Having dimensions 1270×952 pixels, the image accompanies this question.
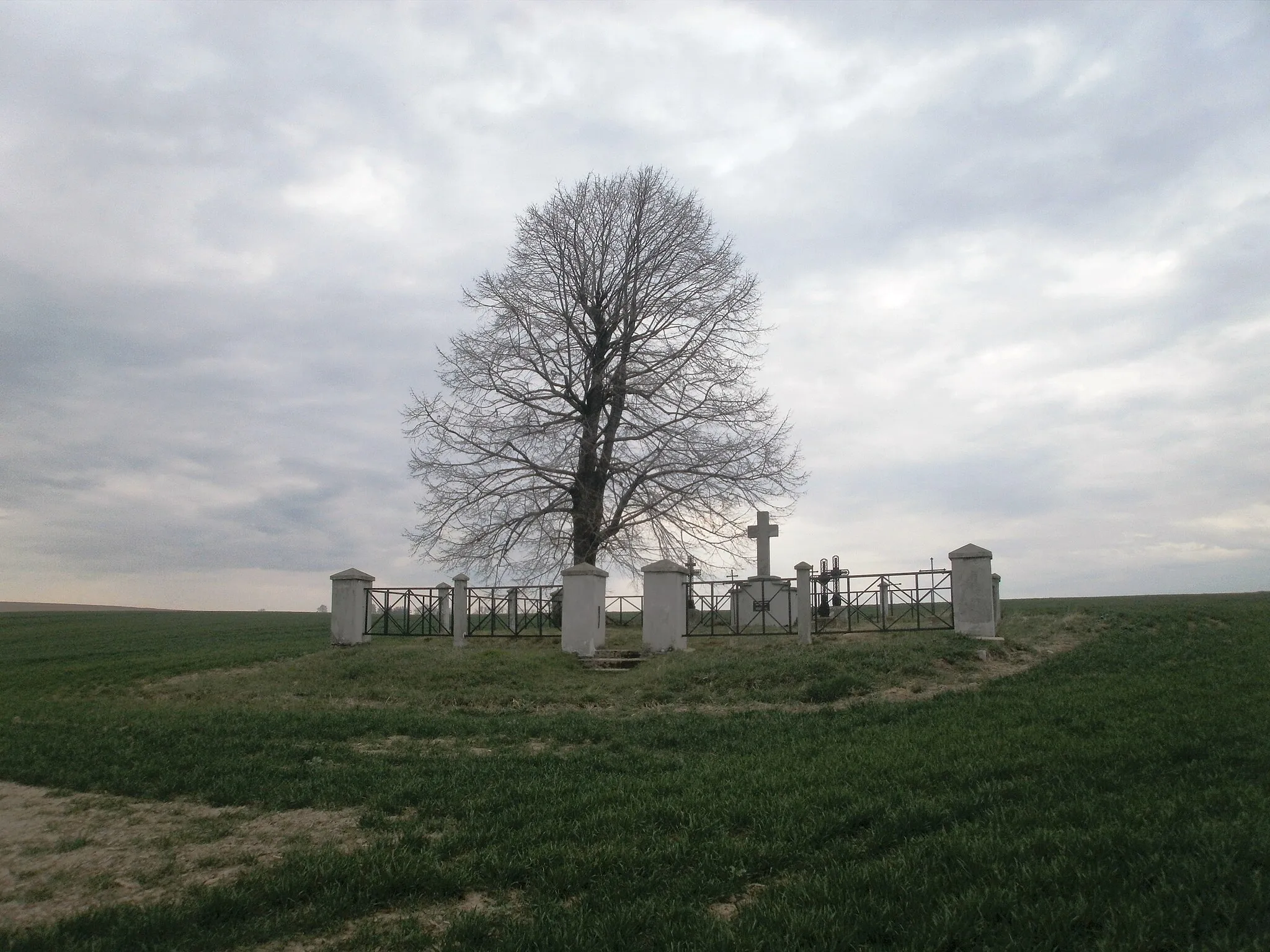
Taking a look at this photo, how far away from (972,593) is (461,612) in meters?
11.0

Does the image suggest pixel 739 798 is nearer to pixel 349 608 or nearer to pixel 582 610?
pixel 582 610

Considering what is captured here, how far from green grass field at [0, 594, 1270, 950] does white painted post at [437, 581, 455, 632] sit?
20.8ft

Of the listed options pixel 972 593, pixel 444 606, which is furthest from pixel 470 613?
pixel 972 593

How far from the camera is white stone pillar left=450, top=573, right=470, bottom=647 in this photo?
19422 millimetres

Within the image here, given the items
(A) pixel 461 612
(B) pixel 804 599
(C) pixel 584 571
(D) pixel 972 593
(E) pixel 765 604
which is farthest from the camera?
(E) pixel 765 604

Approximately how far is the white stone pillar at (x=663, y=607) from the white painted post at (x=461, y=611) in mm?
4383

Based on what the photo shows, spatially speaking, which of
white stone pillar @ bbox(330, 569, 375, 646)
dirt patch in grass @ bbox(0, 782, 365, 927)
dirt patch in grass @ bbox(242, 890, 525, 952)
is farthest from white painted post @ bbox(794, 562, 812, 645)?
dirt patch in grass @ bbox(242, 890, 525, 952)

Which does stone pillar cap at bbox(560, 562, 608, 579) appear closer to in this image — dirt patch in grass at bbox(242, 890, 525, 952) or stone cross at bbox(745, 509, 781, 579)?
stone cross at bbox(745, 509, 781, 579)

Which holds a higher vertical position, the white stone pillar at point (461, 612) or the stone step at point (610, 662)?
the white stone pillar at point (461, 612)

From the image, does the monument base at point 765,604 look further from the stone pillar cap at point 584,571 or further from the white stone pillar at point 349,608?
the white stone pillar at point 349,608

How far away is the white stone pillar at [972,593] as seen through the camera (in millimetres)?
15312

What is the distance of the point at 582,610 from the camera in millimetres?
17906

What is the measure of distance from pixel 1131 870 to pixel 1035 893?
52cm

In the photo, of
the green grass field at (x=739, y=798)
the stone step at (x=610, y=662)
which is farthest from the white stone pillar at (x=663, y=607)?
the green grass field at (x=739, y=798)
